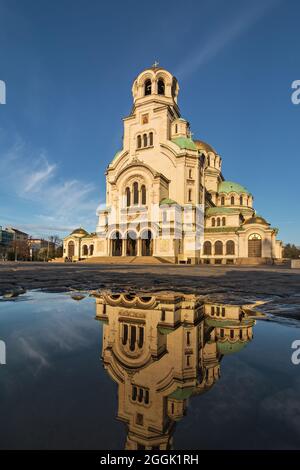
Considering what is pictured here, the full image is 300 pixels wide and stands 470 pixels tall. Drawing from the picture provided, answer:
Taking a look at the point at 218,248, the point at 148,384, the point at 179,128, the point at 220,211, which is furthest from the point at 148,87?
the point at 148,384

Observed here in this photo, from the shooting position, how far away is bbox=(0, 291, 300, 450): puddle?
0.92m

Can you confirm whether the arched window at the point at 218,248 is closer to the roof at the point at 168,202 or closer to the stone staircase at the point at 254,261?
the stone staircase at the point at 254,261

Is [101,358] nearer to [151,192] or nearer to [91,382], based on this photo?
[91,382]

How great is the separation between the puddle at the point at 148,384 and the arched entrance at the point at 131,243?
34.2m

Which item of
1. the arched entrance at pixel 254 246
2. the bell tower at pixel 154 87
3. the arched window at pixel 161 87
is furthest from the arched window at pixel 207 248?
the arched window at pixel 161 87

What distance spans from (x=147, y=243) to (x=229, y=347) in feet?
116

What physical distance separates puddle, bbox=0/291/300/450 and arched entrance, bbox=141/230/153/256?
33.2m

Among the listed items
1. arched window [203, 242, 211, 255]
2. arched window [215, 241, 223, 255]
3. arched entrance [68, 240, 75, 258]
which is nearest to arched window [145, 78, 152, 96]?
arched window [203, 242, 211, 255]

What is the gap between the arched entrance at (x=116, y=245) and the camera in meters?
38.2

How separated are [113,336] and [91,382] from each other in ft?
2.57

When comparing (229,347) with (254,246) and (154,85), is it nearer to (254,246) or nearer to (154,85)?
(254,246)

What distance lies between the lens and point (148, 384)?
135 cm

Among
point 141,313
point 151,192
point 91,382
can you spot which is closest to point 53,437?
point 91,382

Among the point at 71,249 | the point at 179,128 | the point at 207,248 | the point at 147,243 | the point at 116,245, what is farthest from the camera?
the point at 71,249
